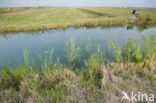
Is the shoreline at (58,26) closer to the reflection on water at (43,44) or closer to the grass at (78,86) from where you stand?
the reflection on water at (43,44)

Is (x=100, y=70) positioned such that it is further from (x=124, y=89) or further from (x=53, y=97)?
(x=53, y=97)

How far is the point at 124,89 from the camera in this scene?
1.94 metres

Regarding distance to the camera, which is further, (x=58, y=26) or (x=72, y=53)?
(x=58, y=26)

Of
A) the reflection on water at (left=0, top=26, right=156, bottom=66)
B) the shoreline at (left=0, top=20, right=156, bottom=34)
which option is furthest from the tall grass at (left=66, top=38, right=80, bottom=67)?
the shoreline at (left=0, top=20, right=156, bottom=34)

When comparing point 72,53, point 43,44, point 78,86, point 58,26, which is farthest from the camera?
point 58,26

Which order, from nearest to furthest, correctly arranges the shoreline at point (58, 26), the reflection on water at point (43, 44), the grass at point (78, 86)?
the grass at point (78, 86)
the reflection on water at point (43, 44)
the shoreline at point (58, 26)

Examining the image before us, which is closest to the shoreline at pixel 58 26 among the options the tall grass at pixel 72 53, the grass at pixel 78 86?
the tall grass at pixel 72 53

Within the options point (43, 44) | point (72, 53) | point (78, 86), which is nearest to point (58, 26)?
point (43, 44)

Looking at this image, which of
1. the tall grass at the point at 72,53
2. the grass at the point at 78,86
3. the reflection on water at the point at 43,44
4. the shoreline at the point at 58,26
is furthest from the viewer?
the shoreline at the point at 58,26

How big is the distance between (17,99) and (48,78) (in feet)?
2.58

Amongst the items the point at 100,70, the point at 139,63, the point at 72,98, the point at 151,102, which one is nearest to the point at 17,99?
the point at 72,98

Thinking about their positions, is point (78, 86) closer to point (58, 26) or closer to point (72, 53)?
point (72, 53)

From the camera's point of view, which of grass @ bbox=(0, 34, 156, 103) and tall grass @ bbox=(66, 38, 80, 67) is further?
tall grass @ bbox=(66, 38, 80, 67)

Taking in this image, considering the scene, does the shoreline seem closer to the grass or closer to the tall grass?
the tall grass
